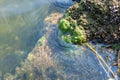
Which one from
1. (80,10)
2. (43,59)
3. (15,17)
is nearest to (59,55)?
(43,59)

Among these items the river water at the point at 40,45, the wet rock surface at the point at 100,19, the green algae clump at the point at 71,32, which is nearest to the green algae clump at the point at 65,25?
the green algae clump at the point at 71,32

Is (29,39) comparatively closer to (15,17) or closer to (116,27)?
(15,17)

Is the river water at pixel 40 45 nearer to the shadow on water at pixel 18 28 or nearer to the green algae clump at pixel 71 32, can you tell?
the shadow on water at pixel 18 28

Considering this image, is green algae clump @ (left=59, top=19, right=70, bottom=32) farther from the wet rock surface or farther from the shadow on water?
the shadow on water

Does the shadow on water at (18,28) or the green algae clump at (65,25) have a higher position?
the shadow on water at (18,28)

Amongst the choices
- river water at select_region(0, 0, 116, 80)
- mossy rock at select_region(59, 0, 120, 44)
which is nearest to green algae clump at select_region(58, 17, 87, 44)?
mossy rock at select_region(59, 0, 120, 44)

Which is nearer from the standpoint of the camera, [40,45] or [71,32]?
[71,32]

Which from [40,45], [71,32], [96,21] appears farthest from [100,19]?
[40,45]

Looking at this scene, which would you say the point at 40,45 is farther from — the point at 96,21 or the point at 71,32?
the point at 96,21
